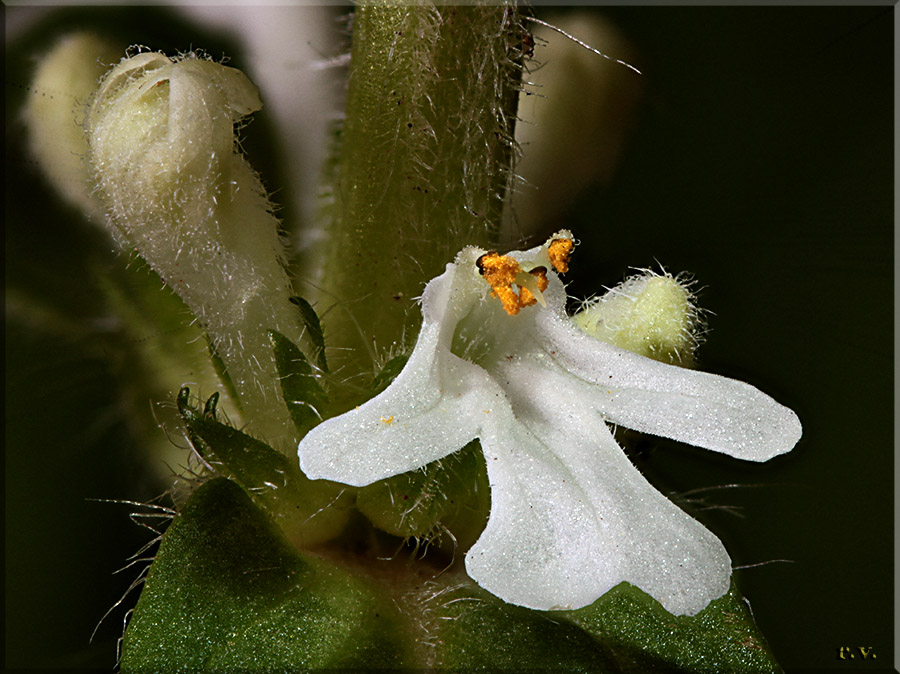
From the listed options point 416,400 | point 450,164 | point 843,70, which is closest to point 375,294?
point 450,164

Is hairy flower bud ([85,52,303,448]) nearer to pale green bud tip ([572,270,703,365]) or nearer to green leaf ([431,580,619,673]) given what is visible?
green leaf ([431,580,619,673])

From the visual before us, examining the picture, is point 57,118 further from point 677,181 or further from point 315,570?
point 677,181

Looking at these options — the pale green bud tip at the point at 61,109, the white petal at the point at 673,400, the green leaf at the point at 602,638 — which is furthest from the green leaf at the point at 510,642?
the pale green bud tip at the point at 61,109

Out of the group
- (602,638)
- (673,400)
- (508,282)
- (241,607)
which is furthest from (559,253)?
(241,607)

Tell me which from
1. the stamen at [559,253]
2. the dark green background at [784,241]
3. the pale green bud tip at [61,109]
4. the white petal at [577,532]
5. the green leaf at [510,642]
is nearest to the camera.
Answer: the white petal at [577,532]

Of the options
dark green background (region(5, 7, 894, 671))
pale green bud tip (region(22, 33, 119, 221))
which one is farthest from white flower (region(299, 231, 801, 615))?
pale green bud tip (region(22, 33, 119, 221))

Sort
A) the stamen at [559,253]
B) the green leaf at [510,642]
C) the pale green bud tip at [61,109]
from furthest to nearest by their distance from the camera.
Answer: the pale green bud tip at [61,109], the stamen at [559,253], the green leaf at [510,642]

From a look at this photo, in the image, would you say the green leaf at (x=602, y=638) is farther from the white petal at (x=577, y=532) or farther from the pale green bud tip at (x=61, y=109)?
the pale green bud tip at (x=61, y=109)
